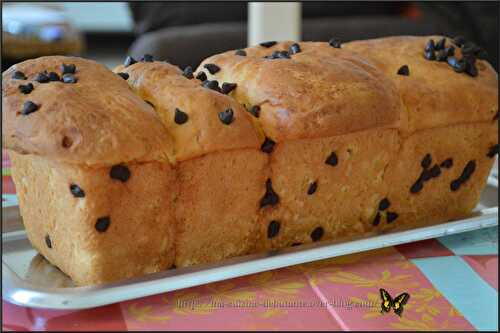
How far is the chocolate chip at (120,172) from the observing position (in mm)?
1019

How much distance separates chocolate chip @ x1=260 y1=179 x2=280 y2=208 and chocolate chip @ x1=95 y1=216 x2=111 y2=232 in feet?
1.06

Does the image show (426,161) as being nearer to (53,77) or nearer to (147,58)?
(147,58)

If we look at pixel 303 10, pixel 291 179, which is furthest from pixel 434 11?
pixel 291 179

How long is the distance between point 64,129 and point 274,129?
Result: 396mm

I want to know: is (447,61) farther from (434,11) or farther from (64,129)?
(434,11)

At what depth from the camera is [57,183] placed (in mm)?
1039

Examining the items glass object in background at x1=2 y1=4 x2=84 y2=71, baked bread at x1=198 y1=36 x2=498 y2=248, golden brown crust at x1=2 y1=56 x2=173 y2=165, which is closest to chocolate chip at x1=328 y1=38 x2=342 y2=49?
baked bread at x1=198 y1=36 x2=498 y2=248

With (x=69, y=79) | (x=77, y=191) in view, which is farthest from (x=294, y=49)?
(x=77, y=191)

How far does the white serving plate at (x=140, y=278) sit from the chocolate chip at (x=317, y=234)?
92 millimetres

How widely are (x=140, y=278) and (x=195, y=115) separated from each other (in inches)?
11.8

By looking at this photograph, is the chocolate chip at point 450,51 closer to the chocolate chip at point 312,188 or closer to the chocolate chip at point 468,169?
the chocolate chip at point 468,169

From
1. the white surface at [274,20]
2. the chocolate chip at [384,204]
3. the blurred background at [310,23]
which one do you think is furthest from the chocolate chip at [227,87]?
the white surface at [274,20]

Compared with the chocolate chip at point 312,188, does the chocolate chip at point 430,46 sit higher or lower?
higher

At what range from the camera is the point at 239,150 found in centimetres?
116
